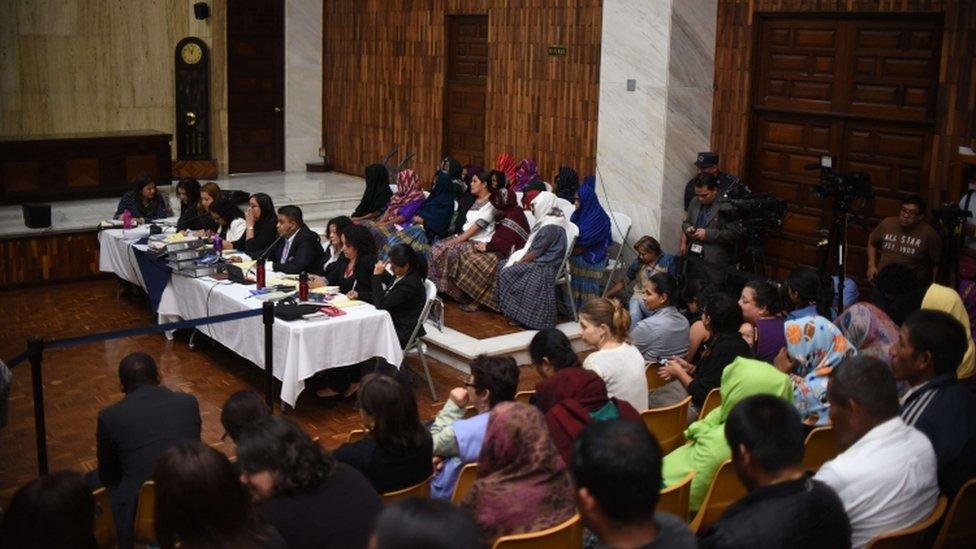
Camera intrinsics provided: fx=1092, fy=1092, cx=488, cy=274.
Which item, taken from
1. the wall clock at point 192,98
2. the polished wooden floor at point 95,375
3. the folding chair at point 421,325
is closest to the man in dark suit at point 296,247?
the polished wooden floor at point 95,375

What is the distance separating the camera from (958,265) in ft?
24.7

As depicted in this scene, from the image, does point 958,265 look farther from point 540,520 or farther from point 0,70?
point 0,70

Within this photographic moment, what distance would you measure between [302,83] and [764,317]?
1024 cm

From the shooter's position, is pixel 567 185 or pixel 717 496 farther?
pixel 567 185

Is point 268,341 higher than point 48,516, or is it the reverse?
point 48,516

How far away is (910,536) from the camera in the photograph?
3.73 m

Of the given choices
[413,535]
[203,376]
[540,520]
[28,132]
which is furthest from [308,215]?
[413,535]

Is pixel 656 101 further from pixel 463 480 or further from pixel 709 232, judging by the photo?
pixel 463 480

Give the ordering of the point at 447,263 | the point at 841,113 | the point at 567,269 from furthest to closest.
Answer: the point at 447,263, the point at 567,269, the point at 841,113

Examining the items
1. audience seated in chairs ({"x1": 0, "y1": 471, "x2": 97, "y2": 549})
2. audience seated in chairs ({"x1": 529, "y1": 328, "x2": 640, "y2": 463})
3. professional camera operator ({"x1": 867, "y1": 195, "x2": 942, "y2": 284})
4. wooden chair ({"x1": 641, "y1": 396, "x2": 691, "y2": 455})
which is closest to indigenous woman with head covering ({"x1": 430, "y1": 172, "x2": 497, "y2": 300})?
professional camera operator ({"x1": 867, "y1": 195, "x2": 942, "y2": 284})

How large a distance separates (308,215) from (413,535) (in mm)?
10646

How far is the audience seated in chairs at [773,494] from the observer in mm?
3010

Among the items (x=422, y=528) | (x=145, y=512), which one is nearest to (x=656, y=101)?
(x=145, y=512)

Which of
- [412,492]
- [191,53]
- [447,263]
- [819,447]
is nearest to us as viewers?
[412,492]
